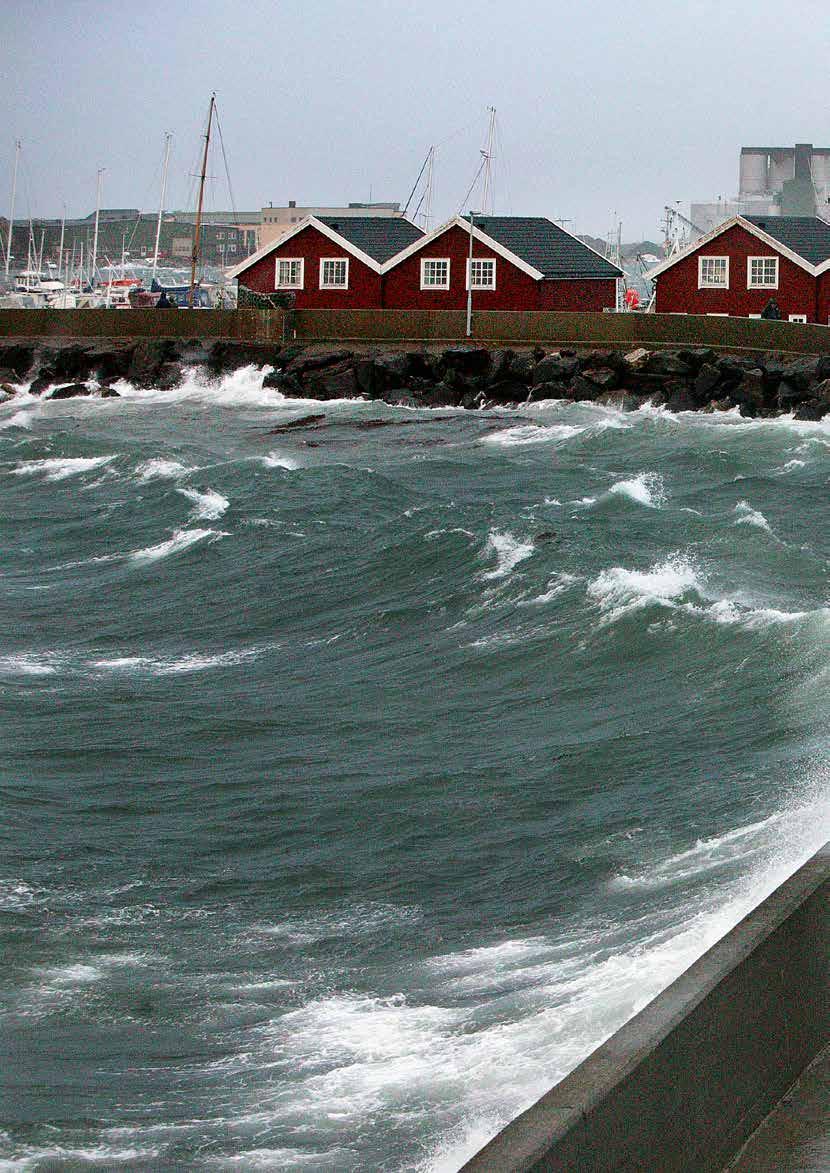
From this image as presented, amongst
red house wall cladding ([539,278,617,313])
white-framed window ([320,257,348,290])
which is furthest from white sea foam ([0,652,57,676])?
white-framed window ([320,257,348,290])

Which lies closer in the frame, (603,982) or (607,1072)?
(607,1072)

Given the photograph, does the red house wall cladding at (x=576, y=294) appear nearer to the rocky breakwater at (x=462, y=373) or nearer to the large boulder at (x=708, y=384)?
the rocky breakwater at (x=462, y=373)

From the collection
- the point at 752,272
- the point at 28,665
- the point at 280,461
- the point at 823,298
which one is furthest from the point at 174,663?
the point at 752,272

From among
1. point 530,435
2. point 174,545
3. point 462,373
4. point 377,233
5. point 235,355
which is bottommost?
point 174,545

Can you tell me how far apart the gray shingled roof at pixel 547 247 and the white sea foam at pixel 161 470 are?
2374 centimetres

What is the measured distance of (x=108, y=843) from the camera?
11.6 m

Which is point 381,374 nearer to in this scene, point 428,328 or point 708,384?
point 428,328

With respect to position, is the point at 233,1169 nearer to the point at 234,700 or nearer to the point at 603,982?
the point at 603,982

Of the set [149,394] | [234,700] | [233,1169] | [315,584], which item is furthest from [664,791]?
[149,394]

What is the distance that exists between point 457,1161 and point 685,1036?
191 centimetres

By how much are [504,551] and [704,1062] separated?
1619 centimetres

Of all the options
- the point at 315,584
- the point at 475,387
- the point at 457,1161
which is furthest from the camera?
the point at 475,387

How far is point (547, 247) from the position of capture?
176ft

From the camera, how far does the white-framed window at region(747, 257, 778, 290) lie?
51438 millimetres
